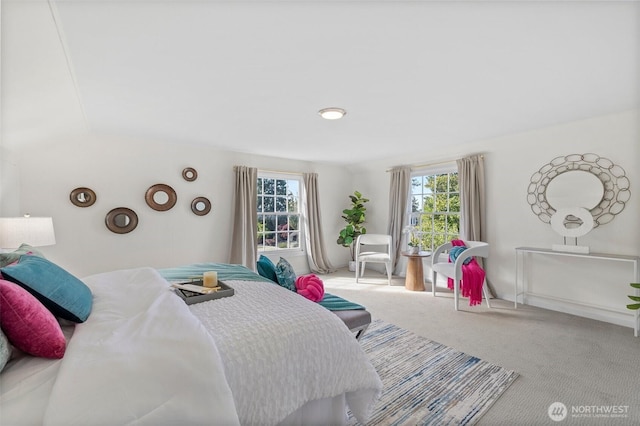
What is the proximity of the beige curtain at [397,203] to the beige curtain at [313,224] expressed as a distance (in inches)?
53.9

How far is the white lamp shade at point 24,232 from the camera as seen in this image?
232 centimetres

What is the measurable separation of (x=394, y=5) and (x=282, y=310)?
5.52 feet

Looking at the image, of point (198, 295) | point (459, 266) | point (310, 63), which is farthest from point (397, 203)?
point (198, 295)

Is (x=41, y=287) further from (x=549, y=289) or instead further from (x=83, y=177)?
(x=549, y=289)

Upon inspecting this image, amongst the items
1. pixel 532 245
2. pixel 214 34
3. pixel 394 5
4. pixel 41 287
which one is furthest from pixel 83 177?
pixel 532 245

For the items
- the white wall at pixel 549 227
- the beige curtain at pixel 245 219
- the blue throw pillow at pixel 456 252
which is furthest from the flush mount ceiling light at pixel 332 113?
the blue throw pillow at pixel 456 252

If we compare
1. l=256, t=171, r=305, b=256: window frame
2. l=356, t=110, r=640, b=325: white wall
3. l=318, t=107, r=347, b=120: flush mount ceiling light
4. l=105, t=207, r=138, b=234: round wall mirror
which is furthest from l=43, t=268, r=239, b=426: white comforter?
l=356, t=110, r=640, b=325: white wall

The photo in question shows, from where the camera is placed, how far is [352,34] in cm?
161

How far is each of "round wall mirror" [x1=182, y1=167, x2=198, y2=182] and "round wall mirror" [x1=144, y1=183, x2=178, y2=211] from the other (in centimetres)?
28

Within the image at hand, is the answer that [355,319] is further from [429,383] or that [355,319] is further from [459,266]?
[459,266]

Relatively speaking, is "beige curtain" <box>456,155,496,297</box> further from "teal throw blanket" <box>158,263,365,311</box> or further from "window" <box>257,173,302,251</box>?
"window" <box>257,173,302,251</box>

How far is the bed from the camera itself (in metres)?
0.91

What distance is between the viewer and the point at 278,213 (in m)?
5.33

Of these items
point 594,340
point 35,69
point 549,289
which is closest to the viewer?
point 35,69
